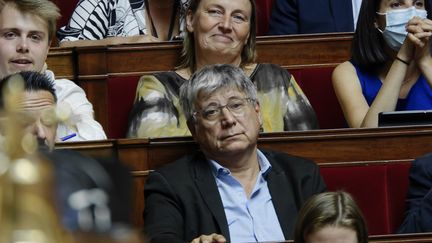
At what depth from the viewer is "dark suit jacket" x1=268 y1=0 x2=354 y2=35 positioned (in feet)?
8.82

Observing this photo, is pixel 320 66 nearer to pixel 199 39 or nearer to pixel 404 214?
pixel 199 39

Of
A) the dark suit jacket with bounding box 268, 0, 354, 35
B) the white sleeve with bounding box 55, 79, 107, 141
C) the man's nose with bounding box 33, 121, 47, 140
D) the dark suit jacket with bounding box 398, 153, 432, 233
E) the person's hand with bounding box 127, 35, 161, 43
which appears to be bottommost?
the dark suit jacket with bounding box 398, 153, 432, 233

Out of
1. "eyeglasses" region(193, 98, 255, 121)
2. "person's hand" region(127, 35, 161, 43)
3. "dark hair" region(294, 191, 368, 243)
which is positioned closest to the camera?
"dark hair" region(294, 191, 368, 243)

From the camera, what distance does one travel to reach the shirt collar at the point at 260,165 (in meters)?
1.77

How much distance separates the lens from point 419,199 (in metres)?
1.81

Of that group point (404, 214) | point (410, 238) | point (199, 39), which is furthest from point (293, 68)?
point (410, 238)

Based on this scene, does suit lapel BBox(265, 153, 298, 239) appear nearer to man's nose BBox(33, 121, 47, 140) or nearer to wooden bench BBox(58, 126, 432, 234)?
wooden bench BBox(58, 126, 432, 234)

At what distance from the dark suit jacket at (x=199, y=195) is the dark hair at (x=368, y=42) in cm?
57

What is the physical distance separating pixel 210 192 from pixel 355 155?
361 mm

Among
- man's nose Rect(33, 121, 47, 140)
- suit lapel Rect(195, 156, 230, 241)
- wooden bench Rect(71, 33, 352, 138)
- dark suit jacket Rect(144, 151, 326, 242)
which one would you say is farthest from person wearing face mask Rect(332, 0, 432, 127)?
man's nose Rect(33, 121, 47, 140)

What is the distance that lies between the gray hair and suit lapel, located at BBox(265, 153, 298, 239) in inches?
6.3

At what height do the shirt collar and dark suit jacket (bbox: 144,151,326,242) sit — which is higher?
the shirt collar

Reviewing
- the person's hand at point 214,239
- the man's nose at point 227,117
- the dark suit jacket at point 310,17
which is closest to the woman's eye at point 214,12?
the dark suit jacket at point 310,17

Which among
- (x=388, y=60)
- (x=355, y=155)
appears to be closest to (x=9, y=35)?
(x=355, y=155)
